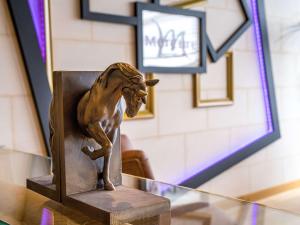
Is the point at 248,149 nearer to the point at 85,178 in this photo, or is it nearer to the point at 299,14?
the point at 299,14

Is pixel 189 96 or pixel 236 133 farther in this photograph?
pixel 236 133

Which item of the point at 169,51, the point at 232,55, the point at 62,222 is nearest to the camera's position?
the point at 62,222

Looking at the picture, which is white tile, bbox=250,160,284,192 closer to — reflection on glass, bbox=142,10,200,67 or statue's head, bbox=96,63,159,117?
reflection on glass, bbox=142,10,200,67

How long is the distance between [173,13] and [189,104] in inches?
26.9

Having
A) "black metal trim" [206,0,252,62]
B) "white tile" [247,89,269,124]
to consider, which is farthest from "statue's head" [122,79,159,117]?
"white tile" [247,89,269,124]

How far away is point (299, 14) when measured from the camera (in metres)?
4.01

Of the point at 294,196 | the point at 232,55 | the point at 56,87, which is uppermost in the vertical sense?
the point at 232,55

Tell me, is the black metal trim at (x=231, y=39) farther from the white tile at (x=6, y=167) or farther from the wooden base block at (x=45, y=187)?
the wooden base block at (x=45, y=187)

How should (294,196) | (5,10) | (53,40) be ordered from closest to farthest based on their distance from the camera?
(5,10) < (53,40) < (294,196)

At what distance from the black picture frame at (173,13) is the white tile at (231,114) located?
0.39 m

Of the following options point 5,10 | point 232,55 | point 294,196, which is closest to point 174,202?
point 5,10

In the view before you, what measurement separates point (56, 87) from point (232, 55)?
2.67m

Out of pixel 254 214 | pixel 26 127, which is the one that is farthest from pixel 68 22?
pixel 254 214

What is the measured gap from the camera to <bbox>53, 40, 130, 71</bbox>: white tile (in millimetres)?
2395
